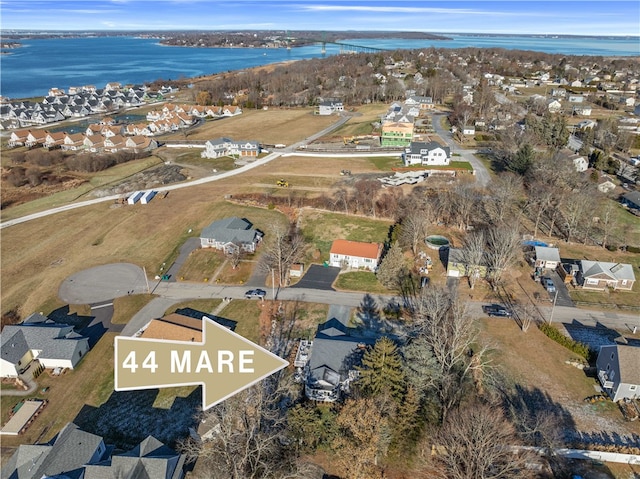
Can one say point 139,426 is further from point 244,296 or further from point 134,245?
A: point 134,245

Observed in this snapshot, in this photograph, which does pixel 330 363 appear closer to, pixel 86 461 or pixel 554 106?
pixel 86 461

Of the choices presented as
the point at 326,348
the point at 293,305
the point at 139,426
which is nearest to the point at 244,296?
the point at 293,305

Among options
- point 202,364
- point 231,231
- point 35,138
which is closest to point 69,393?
point 231,231

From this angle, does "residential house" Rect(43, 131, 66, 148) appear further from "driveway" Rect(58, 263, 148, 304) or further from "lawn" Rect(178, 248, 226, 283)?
"lawn" Rect(178, 248, 226, 283)

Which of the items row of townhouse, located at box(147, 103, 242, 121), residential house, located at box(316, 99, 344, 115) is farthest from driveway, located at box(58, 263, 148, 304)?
row of townhouse, located at box(147, 103, 242, 121)

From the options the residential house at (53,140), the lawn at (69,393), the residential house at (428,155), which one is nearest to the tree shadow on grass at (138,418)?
the lawn at (69,393)

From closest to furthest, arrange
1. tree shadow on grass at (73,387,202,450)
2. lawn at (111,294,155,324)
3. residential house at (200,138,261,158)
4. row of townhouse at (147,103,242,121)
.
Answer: tree shadow on grass at (73,387,202,450) < lawn at (111,294,155,324) < residential house at (200,138,261,158) < row of townhouse at (147,103,242,121)

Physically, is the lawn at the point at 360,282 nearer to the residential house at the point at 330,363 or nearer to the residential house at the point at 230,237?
the residential house at the point at 330,363
